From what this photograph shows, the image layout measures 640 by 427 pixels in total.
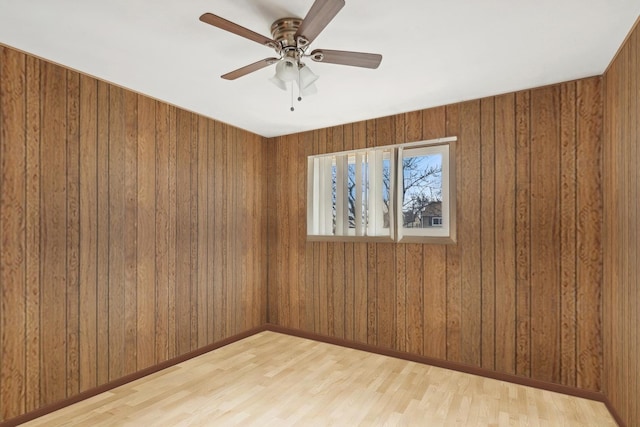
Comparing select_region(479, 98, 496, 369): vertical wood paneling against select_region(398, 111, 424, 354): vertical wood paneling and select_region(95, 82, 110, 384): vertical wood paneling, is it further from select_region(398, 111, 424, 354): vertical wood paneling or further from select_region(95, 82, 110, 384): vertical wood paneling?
select_region(95, 82, 110, 384): vertical wood paneling

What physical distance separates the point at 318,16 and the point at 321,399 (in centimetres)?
262

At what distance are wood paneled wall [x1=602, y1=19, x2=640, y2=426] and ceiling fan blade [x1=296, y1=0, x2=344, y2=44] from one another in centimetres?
179

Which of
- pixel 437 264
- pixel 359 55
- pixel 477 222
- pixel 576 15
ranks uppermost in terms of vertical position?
pixel 576 15

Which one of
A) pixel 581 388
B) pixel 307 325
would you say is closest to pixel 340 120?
pixel 307 325

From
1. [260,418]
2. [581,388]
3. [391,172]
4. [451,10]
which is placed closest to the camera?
[451,10]

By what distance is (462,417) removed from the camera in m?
2.31

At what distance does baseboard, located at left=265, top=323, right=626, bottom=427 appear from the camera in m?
2.54

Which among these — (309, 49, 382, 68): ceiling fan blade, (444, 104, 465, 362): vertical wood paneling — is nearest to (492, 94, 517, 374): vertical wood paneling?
(444, 104, 465, 362): vertical wood paneling

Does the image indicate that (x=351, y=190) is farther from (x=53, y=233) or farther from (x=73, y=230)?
(x=53, y=233)

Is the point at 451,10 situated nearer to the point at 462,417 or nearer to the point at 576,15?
the point at 576,15

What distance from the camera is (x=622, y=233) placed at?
2.12 m

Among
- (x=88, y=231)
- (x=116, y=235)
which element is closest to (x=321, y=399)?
(x=116, y=235)

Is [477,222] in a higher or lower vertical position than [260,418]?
higher

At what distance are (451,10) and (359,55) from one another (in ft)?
1.79
